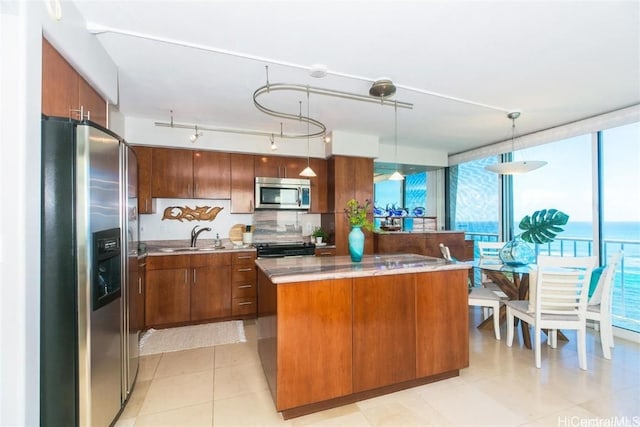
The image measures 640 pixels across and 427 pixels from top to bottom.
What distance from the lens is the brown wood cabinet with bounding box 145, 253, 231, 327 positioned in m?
3.44

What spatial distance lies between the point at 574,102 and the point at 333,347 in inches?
145

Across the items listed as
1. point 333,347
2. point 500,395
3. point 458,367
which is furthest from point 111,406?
point 500,395

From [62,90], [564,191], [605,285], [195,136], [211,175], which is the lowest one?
[605,285]

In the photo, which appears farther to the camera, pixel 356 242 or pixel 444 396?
pixel 356 242

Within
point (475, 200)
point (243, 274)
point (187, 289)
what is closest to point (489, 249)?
point (475, 200)

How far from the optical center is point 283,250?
3.97 meters

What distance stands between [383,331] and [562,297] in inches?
68.3

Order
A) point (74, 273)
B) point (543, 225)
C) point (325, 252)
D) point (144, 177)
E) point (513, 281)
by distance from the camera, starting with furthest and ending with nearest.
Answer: point (325, 252), point (543, 225), point (144, 177), point (513, 281), point (74, 273)

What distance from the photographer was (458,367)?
7.59ft

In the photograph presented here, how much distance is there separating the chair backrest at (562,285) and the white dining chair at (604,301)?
0.29m

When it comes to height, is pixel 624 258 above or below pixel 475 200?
below

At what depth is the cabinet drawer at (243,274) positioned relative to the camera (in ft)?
12.3

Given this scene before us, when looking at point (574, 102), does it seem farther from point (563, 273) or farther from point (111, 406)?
point (111, 406)

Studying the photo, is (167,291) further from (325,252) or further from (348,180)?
(348,180)
